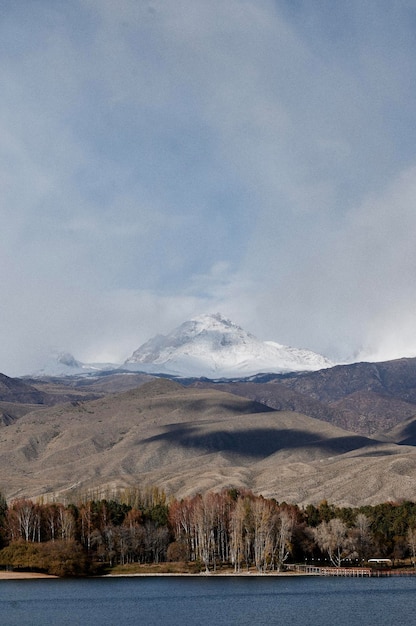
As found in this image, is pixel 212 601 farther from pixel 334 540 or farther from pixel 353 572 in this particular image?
pixel 334 540

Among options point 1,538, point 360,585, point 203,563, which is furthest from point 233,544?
point 1,538

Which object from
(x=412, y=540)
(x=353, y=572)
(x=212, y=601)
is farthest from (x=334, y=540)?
(x=212, y=601)

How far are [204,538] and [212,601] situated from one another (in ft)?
169

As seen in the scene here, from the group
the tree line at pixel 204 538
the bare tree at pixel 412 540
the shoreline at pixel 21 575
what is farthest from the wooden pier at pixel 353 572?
the shoreline at pixel 21 575

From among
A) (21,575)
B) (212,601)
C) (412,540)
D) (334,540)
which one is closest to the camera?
(212,601)

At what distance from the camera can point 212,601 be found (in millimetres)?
133875

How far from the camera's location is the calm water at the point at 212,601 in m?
118

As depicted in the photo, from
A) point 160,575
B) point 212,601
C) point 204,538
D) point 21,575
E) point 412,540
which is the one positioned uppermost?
point 204,538

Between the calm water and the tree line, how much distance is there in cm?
1219

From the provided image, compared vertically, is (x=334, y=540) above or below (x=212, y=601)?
above

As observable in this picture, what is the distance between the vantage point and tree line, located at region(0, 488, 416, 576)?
585 feet

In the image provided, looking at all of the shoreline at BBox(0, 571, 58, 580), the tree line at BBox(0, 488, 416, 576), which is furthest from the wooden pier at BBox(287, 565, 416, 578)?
the shoreline at BBox(0, 571, 58, 580)

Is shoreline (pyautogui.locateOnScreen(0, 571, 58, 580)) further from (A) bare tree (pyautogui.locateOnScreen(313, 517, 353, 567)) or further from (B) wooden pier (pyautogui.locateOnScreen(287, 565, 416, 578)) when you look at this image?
(A) bare tree (pyautogui.locateOnScreen(313, 517, 353, 567))

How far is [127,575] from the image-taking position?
178000 mm
